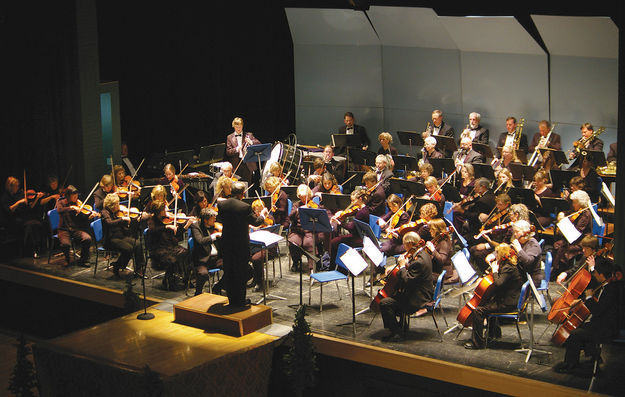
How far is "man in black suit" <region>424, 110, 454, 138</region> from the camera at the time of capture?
37.2 ft

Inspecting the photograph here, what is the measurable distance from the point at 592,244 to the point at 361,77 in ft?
23.0

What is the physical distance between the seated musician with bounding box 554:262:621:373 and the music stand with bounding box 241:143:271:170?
5.39 m

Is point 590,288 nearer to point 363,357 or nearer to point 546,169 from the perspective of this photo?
point 363,357

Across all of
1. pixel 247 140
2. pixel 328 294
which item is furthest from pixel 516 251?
pixel 247 140

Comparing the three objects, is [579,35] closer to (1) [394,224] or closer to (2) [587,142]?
(2) [587,142]

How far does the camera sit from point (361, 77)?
43.3 ft

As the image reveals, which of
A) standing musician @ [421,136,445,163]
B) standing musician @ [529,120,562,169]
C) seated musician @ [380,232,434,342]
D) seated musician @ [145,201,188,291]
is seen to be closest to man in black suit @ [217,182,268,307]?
seated musician @ [380,232,434,342]

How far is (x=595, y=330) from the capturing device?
640 cm

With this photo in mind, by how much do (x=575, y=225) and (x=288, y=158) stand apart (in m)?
4.69

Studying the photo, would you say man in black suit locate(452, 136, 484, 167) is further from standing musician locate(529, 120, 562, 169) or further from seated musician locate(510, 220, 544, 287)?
seated musician locate(510, 220, 544, 287)

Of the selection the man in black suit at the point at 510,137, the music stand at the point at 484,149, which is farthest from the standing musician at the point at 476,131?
the music stand at the point at 484,149

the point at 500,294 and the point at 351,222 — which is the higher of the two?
the point at 351,222

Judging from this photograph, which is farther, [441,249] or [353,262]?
[441,249]

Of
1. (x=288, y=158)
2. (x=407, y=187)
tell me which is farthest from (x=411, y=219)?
(x=288, y=158)
